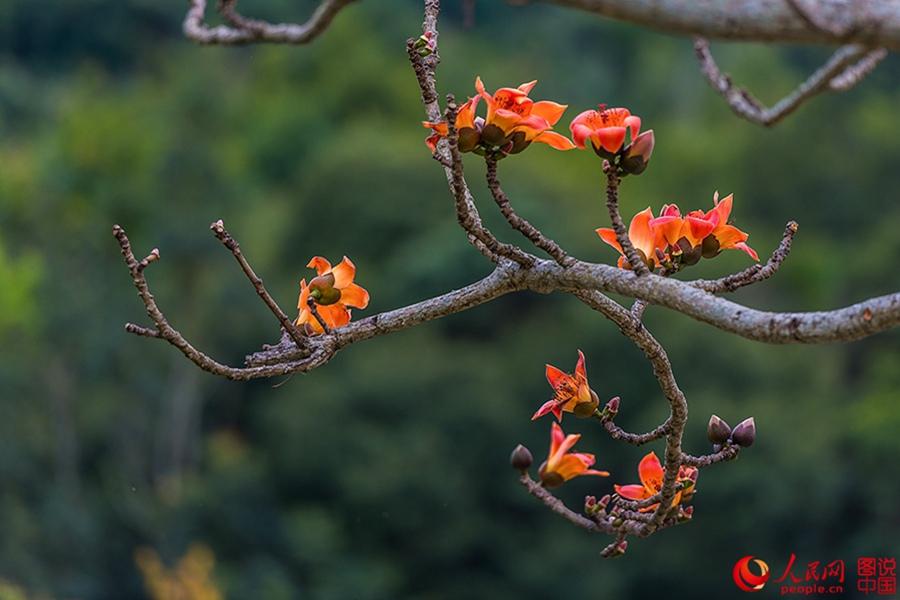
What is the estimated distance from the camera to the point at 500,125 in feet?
4.68

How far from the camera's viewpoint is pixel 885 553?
18781mm

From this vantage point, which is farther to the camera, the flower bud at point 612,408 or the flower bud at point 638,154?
the flower bud at point 612,408

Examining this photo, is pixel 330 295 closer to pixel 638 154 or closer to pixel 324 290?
pixel 324 290

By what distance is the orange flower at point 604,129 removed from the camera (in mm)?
1404

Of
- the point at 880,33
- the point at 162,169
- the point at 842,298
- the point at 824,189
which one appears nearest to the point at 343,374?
the point at 162,169

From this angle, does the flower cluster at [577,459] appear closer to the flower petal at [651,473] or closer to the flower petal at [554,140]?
the flower petal at [651,473]

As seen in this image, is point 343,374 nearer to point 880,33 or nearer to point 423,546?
point 423,546

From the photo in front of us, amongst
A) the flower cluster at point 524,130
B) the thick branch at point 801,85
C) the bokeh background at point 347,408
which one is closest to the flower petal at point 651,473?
the flower cluster at point 524,130

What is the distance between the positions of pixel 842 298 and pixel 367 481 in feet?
34.9

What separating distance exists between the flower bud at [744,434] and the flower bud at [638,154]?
1.13 ft

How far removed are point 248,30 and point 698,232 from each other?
66 centimetres

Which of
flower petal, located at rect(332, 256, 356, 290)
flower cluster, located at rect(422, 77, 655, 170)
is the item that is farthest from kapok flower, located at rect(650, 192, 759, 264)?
flower petal, located at rect(332, 256, 356, 290)

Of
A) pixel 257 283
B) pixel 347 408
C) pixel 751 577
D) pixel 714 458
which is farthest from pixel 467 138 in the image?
pixel 347 408

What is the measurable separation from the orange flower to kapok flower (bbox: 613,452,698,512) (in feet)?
1.11
